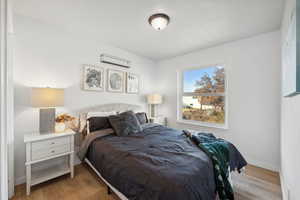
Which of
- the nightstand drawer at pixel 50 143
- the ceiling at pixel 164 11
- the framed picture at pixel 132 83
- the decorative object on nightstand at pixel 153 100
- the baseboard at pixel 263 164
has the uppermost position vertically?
the ceiling at pixel 164 11

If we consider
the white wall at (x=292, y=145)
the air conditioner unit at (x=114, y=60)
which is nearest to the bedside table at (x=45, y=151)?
the air conditioner unit at (x=114, y=60)

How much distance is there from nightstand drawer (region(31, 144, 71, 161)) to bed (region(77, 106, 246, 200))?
43cm

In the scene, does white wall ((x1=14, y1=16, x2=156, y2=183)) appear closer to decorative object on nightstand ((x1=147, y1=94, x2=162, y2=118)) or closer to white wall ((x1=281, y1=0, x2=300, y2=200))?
decorative object on nightstand ((x1=147, y1=94, x2=162, y2=118))

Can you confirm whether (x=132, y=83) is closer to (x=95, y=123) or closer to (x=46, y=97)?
(x=95, y=123)

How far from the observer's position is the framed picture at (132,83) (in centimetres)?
341

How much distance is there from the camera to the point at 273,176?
211 cm

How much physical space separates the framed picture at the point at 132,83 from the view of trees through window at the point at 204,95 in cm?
135

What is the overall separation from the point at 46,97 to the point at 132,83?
197 cm

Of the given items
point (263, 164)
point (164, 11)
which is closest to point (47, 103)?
point (164, 11)

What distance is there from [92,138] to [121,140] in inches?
18.4

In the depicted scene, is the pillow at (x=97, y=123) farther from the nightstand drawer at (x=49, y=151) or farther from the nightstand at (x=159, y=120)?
the nightstand at (x=159, y=120)

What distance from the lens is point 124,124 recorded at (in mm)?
2299

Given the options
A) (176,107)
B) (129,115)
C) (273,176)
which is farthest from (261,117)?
(129,115)

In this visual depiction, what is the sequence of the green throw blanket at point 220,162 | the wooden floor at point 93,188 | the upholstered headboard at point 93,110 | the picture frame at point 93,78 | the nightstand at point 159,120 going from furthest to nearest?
the nightstand at point 159,120 → the picture frame at point 93,78 → the upholstered headboard at point 93,110 → the wooden floor at point 93,188 → the green throw blanket at point 220,162
